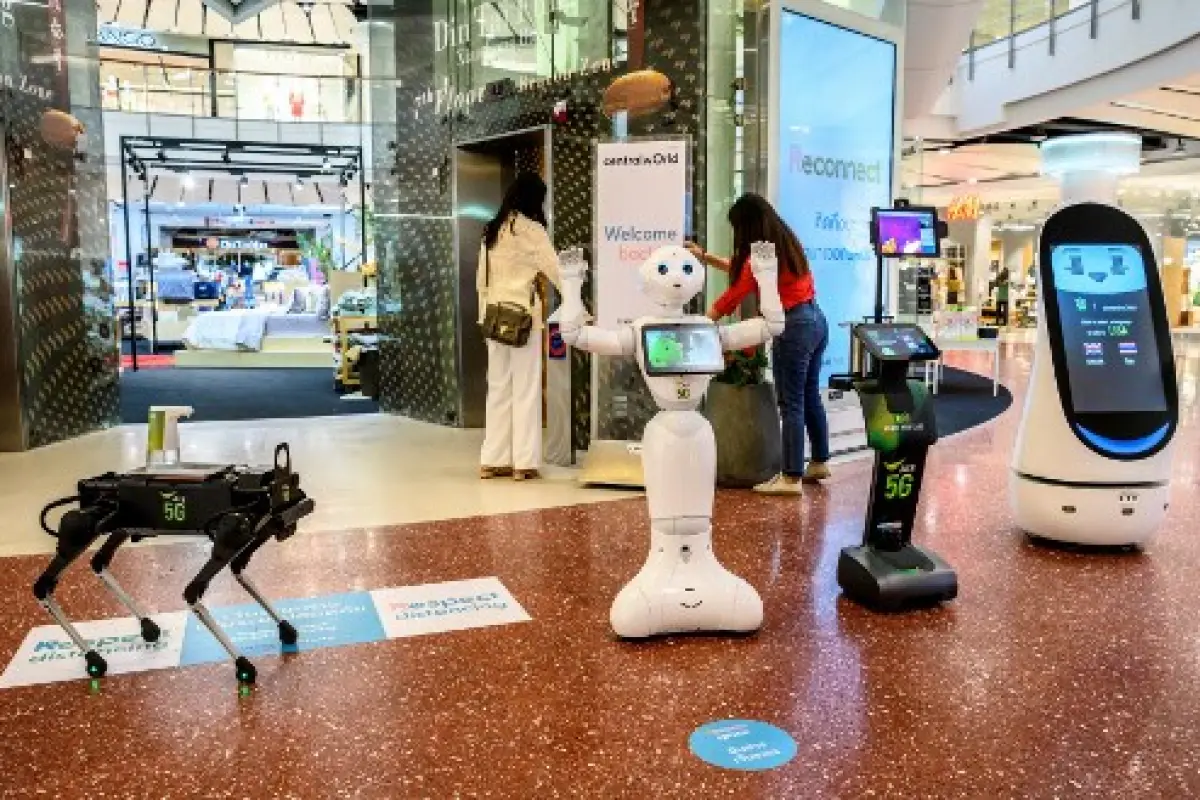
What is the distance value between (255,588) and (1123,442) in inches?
127

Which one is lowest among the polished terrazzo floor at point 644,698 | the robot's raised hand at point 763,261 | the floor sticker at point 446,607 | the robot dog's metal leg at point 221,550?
the polished terrazzo floor at point 644,698

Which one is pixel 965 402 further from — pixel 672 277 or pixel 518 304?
pixel 672 277

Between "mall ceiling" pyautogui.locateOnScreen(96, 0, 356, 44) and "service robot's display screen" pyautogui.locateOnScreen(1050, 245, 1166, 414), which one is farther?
"mall ceiling" pyautogui.locateOnScreen(96, 0, 356, 44)

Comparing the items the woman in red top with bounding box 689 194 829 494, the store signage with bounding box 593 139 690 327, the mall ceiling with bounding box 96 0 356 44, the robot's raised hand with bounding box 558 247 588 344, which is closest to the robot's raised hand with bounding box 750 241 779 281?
the robot's raised hand with bounding box 558 247 588 344

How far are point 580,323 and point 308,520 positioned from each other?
213 centimetres

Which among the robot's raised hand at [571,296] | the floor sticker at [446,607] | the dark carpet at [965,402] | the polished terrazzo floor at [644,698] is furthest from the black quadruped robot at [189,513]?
the dark carpet at [965,402]

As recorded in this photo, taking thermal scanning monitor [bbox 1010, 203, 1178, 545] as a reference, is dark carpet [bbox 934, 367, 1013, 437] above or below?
below

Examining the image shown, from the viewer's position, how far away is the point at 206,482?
253cm

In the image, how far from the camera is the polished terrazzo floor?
2.17 meters

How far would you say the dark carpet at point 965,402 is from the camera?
7.81 m

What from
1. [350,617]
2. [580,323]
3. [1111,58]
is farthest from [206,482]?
[1111,58]

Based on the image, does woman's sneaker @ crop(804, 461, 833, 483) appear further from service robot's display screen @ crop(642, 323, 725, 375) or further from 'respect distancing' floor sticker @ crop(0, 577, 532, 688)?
service robot's display screen @ crop(642, 323, 725, 375)

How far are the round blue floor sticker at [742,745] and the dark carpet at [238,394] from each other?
6.55 m

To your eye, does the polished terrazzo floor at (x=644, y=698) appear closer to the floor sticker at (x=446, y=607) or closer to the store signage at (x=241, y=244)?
the floor sticker at (x=446, y=607)
